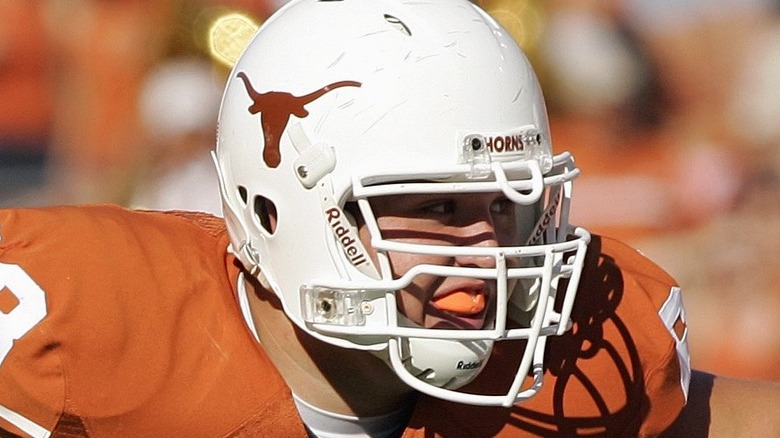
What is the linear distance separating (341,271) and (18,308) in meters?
0.38

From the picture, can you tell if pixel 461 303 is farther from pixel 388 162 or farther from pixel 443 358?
pixel 388 162

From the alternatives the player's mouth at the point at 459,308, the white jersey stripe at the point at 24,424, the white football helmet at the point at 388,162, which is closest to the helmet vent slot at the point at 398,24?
the white football helmet at the point at 388,162

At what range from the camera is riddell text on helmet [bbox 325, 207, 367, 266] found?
145 cm

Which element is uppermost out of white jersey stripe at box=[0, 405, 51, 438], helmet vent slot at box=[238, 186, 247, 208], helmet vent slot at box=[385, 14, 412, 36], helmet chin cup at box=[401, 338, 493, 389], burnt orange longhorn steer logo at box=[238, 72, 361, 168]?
helmet vent slot at box=[385, 14, 412, 36]

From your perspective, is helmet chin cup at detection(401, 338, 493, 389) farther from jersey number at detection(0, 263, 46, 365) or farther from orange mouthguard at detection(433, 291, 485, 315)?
jersey number at detection(0, 263, 46, 365)

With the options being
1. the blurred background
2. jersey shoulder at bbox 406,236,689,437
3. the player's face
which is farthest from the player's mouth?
the blurred background

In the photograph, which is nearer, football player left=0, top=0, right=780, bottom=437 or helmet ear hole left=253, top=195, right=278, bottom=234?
football player left=0, top=0, right=780, bottom=437

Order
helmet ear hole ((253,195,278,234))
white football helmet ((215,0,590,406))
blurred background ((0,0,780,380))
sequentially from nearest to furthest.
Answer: white football helmet ((215,0,590,406)), helmet ear hole ((253,195,278,234)), blurred background ((0,0,780,380))

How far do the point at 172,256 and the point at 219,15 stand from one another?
1.89 m

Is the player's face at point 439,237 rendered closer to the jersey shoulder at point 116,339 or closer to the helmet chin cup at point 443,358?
the helmet chin cup at point 443,358

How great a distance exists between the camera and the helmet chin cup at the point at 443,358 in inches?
57.2

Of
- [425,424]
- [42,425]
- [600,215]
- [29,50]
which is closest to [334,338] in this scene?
[425,424]

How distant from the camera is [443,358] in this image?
1.45 meters

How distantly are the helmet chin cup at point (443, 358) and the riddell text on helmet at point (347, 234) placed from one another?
11cm
